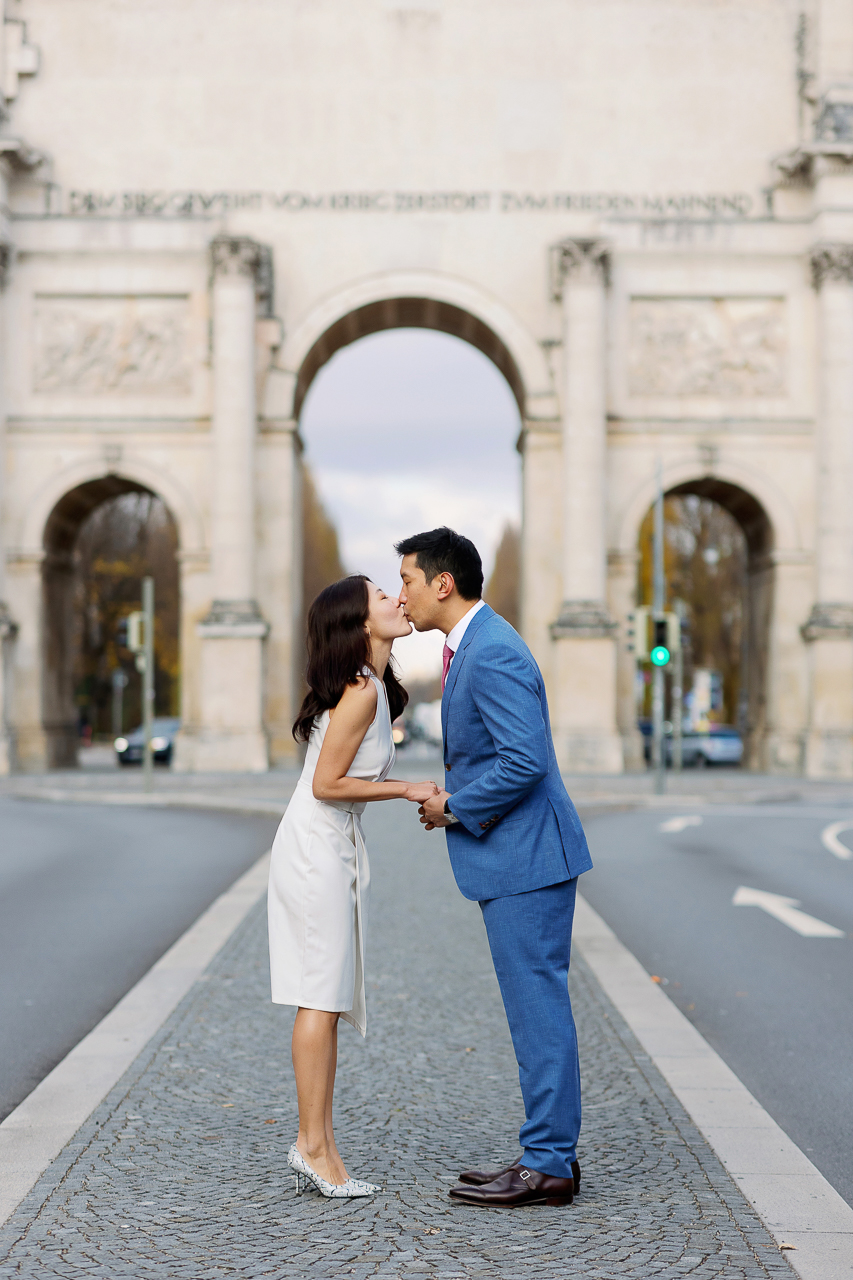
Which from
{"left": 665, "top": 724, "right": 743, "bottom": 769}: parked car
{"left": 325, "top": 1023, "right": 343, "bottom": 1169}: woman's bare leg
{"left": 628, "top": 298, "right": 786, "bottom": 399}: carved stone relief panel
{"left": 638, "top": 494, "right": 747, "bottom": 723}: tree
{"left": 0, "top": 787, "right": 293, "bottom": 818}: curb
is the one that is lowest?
{"left": 665, "top": 724, "right": 743, "bottom": 769}: parked car

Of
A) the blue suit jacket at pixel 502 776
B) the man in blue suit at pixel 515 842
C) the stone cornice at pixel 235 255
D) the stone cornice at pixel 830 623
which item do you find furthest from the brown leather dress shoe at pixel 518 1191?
the stone cornice at pixel 235 255

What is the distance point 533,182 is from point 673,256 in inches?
127

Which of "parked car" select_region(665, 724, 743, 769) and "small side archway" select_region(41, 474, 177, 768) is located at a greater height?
"small side archway" select_region(41, 474, 177, 768)

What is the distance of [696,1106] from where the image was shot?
17.2 ft

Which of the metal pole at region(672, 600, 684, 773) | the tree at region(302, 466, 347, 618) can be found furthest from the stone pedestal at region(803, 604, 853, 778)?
the tree at region(302, 466, 347, 618)

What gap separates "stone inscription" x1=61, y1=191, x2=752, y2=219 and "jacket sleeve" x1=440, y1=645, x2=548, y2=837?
28286mm

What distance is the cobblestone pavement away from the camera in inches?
147

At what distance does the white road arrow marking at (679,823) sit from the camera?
713 inches

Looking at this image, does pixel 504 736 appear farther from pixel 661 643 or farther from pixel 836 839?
pixel 661 643

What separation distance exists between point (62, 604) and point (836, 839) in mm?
20482

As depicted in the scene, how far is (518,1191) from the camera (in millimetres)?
4168

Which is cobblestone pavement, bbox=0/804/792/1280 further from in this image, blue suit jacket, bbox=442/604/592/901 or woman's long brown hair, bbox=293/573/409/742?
woman's long brown hair, bbox=293/573/409/742

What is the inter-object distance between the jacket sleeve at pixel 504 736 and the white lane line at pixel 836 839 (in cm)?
1105

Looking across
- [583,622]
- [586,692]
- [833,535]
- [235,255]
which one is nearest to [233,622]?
[583,622]
